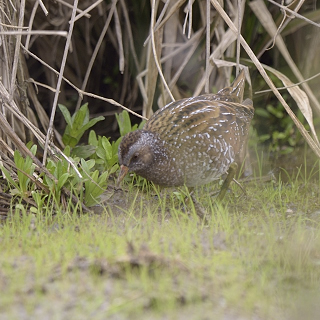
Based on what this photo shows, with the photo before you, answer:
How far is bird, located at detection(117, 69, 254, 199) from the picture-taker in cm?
445

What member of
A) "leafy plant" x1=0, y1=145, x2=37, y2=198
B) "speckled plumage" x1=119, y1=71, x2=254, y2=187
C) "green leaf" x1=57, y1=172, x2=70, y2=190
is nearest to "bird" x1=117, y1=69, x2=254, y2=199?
"speckled plumage" x1=119, y1=71, x2=254, y2=187

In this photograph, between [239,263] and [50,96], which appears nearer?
[239,263]

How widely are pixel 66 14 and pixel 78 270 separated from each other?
13.9 feet

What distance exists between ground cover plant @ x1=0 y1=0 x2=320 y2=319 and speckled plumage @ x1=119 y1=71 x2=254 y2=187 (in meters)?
0.24

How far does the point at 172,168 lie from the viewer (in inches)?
179

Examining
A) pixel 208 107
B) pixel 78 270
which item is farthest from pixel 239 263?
pixel 208 107

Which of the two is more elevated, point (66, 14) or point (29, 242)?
point (66, 14)

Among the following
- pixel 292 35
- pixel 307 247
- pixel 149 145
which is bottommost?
pixel 307 247

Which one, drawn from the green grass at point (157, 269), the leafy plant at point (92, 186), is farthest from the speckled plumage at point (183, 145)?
the green grass at point (157, 269)

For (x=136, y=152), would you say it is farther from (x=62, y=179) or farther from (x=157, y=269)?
(x=157, y=269)

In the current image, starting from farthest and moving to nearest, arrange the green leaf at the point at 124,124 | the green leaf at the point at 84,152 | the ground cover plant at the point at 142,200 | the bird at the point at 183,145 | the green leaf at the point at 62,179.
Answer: the green leaf at the point at 124,124 → the green leaf at the point at 84,152 → the bird at the point at 183,145 → the green leaf at the point at 62,179 → the ground cover plant at the point at 142,200

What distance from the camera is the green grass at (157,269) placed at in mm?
2580

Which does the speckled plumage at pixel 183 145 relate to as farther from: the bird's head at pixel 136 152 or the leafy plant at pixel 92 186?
the leafy plant at pixel 92 186

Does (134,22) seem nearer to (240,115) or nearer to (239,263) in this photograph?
(240,115)
